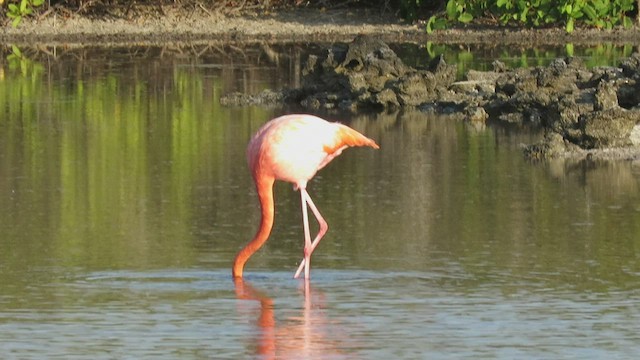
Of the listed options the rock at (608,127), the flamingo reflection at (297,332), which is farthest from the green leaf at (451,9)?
the flamingo reflection at (297,332)

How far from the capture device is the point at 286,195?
41.1 ft

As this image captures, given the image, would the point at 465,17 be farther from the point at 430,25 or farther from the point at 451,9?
the point at 430,25

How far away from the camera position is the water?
26.3 feet

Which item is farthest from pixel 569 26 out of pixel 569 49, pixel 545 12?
pixel 569 49

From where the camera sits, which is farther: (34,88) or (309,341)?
(34,88)

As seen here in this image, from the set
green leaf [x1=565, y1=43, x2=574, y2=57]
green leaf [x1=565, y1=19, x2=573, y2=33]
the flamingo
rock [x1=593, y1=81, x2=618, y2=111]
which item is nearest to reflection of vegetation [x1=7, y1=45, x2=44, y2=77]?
green leaf [x1=565, y1=43, x2=574, y2=57]

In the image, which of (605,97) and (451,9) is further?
(451,9)

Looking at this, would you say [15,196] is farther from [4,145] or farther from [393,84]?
[393,84]

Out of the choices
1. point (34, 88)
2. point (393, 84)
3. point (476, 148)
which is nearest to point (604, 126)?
point (476, 148)

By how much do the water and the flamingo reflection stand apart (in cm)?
2

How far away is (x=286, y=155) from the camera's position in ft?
30.2

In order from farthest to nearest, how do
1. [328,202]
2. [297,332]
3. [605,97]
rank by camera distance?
[605,97] → [328,202] → [297,332]

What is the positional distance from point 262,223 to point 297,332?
1085 millimetres

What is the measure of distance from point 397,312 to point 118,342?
1.52 meters
